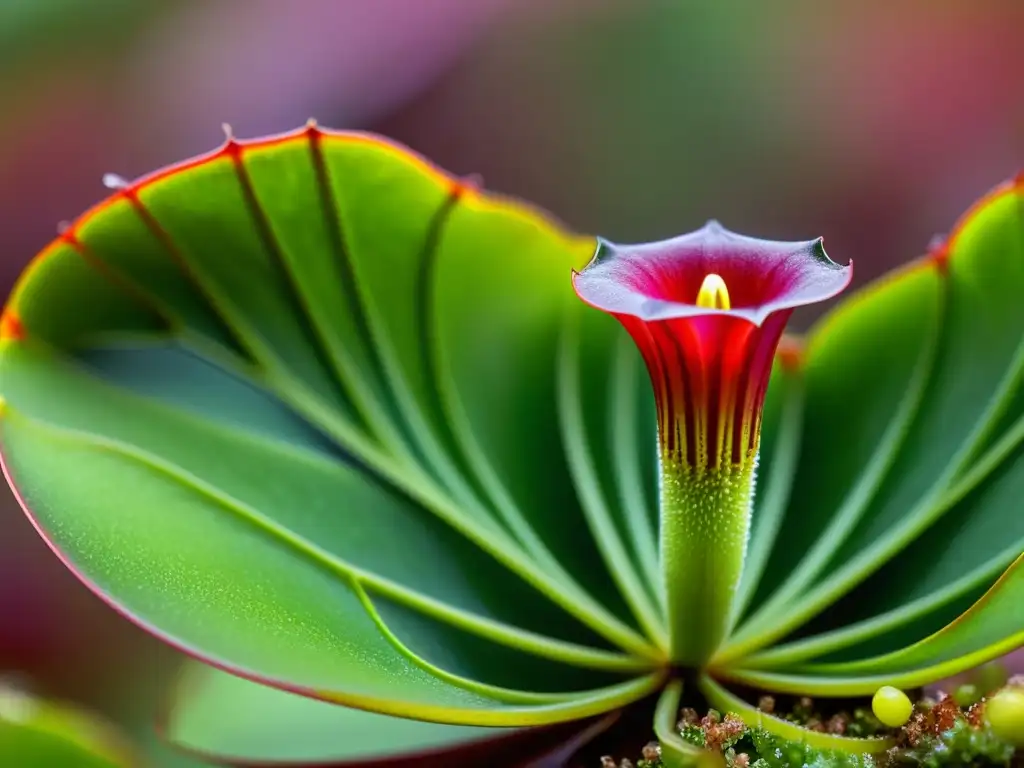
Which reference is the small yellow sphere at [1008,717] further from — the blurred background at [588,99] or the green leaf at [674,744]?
the blurred background at [588,99]

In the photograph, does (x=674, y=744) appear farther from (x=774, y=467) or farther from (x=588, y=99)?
(x=588, y=99)

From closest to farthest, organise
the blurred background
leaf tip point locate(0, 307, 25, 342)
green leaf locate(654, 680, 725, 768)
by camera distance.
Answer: green leaf locate(654, 680, 725, 768) → leaf tip point locate(0, 307, 25, 342) → the blurred background

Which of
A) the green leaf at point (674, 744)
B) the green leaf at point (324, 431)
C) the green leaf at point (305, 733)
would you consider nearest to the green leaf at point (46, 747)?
the green leaf at point (305, 733)

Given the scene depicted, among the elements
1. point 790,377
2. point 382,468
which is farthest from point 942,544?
point 382,468

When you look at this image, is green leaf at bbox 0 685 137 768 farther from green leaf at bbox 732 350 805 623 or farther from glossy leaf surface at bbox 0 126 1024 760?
green leaf at bbox 732 350 805 623

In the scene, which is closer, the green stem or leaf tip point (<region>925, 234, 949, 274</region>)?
the green stem

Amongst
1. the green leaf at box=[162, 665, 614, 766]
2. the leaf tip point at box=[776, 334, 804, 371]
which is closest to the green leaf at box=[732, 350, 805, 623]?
the leaf tip point at box=[776, 334, 804, 371]

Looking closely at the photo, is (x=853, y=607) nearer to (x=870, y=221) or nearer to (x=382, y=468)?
(x=382, y=468)
